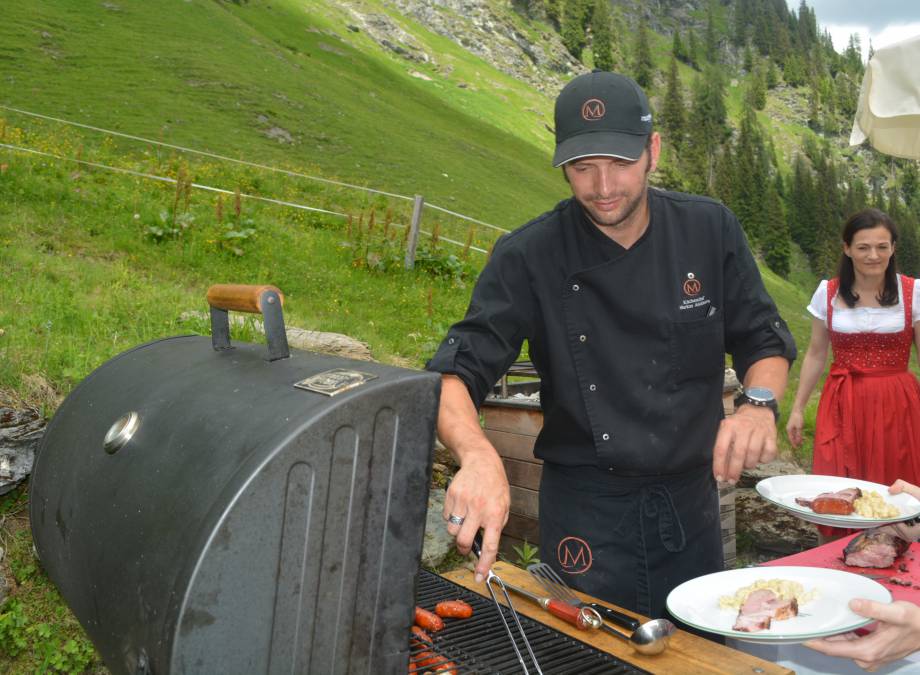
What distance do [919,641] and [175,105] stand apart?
2790cm

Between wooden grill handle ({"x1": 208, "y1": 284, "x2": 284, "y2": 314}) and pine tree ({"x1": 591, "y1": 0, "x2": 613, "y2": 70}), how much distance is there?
122 m

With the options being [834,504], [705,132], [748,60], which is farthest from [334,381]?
[748,60]

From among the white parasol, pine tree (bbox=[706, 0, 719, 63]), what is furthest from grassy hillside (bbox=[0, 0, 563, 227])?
pine tree (bbox=[706, 0, 719, 63])

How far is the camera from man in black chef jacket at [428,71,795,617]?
231 centimetres

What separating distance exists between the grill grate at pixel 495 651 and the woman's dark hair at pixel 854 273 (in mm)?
3655

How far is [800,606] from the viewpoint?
1854 mm

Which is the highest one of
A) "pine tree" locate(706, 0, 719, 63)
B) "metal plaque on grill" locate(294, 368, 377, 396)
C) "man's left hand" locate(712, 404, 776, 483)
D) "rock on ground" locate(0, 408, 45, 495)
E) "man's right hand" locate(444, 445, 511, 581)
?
"pine tree" locate(706, 0, 719, 63)

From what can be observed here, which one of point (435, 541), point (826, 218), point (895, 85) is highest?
point (826, 218)

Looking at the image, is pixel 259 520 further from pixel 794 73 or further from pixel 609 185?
pixel 794 73

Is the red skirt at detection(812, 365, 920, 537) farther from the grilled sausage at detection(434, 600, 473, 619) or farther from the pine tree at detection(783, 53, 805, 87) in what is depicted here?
the pine tree at detection(783, 53, 805, 87)

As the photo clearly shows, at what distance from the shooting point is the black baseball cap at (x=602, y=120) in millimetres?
2221

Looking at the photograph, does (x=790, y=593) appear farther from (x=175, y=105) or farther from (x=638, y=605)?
(x=175, y=105)

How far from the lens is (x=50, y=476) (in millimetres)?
1893

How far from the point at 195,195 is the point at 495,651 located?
13096 millimetres
